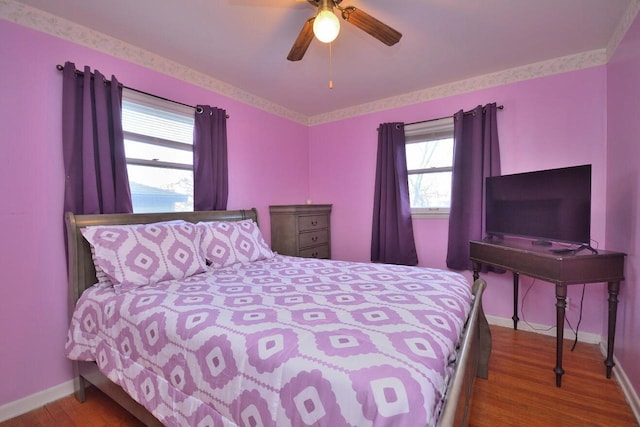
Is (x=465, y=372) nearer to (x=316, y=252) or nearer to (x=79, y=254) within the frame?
(x=79, y=254)

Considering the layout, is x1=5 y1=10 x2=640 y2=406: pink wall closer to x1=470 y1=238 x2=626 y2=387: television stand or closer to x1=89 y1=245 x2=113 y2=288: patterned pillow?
x1=470 y1=238 x2=626 y2=387: television stand

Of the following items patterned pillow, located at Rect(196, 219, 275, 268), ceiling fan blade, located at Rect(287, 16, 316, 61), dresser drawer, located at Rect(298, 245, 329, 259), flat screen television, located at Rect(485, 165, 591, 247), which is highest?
ceiling fan blade, located at Rect(287, 16, 316, 61)

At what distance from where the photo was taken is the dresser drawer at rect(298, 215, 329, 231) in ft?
10.8

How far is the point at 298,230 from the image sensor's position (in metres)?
3.22

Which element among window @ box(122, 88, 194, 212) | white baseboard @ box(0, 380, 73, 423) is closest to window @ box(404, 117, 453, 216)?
window @ box(122, 88, 194, 212)

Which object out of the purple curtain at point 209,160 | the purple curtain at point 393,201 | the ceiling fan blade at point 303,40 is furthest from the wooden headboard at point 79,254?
the purple curtain at point 393,201

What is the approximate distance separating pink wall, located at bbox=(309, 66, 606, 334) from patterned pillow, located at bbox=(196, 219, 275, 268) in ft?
5.14

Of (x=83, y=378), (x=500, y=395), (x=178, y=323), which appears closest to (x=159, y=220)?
(x=83, y=378)

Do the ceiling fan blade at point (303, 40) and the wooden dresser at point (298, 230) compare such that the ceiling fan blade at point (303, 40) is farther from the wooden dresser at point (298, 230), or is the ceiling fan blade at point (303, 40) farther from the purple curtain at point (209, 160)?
the wooden dresser at point (298, 230)

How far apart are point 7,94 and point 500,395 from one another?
11.3 ft

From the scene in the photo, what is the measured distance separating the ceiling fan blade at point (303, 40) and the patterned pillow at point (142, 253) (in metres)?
1.39

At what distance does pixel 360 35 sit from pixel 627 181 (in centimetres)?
202

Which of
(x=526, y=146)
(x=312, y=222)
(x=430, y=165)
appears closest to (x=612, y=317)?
(x=526, y=146)

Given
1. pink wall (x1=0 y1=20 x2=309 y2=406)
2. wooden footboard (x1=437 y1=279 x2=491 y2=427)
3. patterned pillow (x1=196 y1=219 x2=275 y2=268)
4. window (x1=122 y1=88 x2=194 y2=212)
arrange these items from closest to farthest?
1. wooden footboard (x1=437 y1=279 x2=491 y2=427)
2. pink wall (x1=0 y1=20 x2=309 y2=406)
3. patterned pillow (x1=196 y1=219 x2=275 y2=268)
4. window (x1=122 y1=88 x2=194 y2=212)
